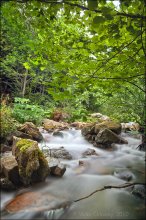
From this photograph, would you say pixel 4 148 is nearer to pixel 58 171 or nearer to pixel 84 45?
pixel 58 171

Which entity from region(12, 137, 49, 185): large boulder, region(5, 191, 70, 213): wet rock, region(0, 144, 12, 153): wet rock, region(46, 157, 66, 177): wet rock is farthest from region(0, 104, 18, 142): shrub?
region(5, 191, 70, 213): wet rock

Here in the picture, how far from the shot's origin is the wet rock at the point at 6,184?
3871 millimetres

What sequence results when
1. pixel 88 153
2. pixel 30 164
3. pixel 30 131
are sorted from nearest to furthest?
pixel 30 164
pixel 88 153
pixel 30 131

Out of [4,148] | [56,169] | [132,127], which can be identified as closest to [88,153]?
[56,169]

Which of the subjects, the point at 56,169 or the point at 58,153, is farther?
the point at 58,153

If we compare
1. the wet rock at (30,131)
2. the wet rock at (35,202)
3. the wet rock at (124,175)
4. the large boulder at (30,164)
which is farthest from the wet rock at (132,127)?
the wet rock at (35,202)

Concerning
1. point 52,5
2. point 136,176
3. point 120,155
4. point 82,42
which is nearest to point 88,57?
point 82,42

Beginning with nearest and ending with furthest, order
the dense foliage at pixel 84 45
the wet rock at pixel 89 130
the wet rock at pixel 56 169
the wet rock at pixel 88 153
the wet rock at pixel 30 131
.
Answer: the dense foliage at pixel 84 45 → the wet rock at pixel 56 169 → the wet rock at pixel 88 153 → the wet rock at pixel 30 131 → the wet rock at pixel 89 130

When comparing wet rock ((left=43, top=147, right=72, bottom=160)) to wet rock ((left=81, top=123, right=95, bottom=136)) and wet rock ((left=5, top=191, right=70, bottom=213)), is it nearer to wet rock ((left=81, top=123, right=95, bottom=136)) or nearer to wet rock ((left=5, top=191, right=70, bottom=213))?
wet rock ((left=5, top=191, right=70, bottom=213))

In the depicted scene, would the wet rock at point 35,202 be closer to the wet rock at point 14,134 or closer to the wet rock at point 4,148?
the wet rock at point 4,148

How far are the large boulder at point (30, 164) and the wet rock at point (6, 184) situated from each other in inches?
9.7

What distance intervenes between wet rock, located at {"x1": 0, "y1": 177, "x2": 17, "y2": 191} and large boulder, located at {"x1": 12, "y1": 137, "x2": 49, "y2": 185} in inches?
9.7

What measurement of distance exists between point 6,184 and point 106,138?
505 centimetres

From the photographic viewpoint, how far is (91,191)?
439 centimetres
